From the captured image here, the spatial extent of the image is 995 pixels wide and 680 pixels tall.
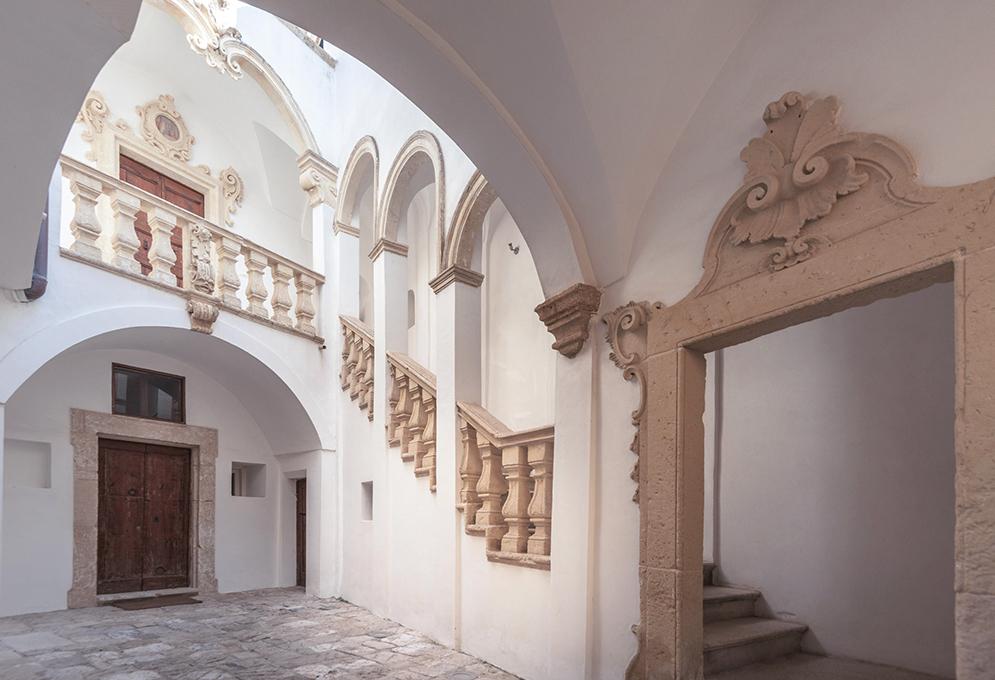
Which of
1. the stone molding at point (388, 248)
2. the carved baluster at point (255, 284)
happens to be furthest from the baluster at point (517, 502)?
the carved baluster at point (255, 284)

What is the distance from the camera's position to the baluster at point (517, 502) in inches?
173

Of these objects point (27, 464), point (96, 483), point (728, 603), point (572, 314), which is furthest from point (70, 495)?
point (728, 603)

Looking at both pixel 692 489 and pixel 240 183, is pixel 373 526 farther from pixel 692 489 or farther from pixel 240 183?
pixel 240 183

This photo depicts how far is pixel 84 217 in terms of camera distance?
585 cm

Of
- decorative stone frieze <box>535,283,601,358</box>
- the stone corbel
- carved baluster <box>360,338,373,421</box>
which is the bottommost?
carved baluster <box>360,338,373,421</box>

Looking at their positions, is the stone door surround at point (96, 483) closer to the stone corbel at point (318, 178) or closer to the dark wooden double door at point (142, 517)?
the dark wooden double door at point (142, 517)

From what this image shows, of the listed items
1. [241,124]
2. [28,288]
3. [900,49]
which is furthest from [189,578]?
[900,49]

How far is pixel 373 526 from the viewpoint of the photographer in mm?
6656

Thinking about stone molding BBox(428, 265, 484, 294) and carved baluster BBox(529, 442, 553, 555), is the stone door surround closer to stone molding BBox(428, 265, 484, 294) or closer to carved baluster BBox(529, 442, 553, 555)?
stone molding BBox(428, 265, 484, 294)

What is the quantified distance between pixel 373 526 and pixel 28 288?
374 centimetres

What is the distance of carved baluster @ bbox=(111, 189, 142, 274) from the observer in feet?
20.1

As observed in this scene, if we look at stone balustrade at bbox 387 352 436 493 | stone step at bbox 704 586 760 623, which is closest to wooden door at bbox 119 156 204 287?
stone balustrade at bbox 387 352 436 493

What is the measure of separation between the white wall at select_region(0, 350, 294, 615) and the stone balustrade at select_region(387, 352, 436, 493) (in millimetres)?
3061

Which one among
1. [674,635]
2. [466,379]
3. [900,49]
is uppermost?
[900,49]
